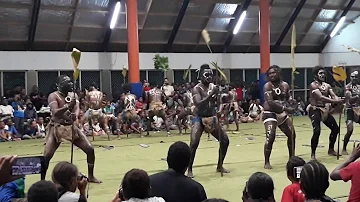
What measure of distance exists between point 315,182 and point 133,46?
575 inches

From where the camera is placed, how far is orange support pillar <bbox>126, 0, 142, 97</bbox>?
16.9m

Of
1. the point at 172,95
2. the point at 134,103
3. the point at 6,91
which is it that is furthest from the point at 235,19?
the point at 6,91

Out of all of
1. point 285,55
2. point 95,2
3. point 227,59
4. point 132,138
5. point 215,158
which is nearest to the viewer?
point 215,158

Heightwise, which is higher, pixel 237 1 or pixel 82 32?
pixel 237 1

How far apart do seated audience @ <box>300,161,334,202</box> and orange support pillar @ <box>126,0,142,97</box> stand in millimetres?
14205

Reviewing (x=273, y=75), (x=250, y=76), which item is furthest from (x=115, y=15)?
(x=273, y=75)

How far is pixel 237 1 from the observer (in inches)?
800

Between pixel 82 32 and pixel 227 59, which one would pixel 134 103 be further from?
pixel 227 59

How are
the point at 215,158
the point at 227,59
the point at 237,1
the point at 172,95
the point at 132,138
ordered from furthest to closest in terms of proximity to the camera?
the point at 227,59
the point at 237,1
the point at 172,95
the point at 132,138
the point at 215,158

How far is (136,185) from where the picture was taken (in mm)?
3143

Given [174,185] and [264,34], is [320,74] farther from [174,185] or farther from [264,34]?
[264,34]

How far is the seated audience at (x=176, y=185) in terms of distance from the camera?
3.66 m

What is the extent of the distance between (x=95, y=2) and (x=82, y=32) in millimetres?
1525

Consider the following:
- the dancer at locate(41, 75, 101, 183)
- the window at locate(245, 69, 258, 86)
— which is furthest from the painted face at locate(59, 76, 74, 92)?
the window at locate(245, 69, 258, 86)
